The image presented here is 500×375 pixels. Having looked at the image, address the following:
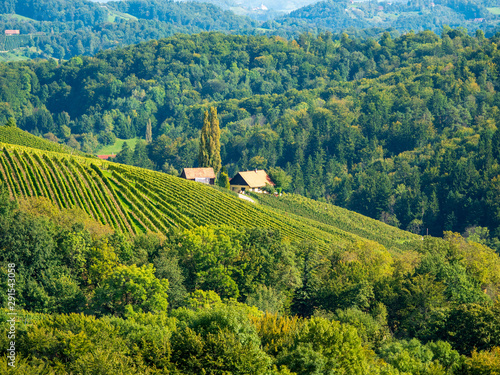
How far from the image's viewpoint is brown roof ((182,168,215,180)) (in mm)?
101250

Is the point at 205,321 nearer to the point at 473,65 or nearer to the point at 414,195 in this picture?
the point at 414,195

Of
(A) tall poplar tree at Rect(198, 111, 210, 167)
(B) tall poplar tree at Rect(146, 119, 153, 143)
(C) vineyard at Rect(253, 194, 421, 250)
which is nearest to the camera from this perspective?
(C) vineyard at Rect(253, 194, 421, 250)

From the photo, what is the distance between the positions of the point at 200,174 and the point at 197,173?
0.49m

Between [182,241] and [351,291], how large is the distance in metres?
12.9

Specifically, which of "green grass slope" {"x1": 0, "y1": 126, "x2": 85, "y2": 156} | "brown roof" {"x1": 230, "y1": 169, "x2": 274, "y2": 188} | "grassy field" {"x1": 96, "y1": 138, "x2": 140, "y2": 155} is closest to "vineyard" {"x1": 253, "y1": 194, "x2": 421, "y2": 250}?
"brown roof" {"x1": 230, "y1": 169, "x2": 274, "y2": 188}

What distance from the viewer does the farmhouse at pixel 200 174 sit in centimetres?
10150

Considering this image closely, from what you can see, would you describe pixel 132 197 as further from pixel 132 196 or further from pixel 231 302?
pixel 231 302

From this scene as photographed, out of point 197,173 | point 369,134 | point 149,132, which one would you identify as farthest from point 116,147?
point 197,173

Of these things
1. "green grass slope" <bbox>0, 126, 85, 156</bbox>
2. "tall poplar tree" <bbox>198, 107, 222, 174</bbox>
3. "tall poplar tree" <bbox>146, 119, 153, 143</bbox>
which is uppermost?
"green grass slope" <bbox>0, 126, 85, 156</bbox>

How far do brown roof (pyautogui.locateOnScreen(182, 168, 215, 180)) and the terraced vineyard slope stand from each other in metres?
24.8

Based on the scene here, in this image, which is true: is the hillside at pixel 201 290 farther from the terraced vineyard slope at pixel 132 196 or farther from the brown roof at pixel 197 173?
the brown roof at pixel 197 173

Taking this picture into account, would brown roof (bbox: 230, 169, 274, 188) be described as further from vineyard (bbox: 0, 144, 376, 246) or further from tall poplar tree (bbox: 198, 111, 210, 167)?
vineyard (bbox: 0, 144, 376, 246)

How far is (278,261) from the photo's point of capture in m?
50.2

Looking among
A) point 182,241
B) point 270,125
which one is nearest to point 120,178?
point 182,241
